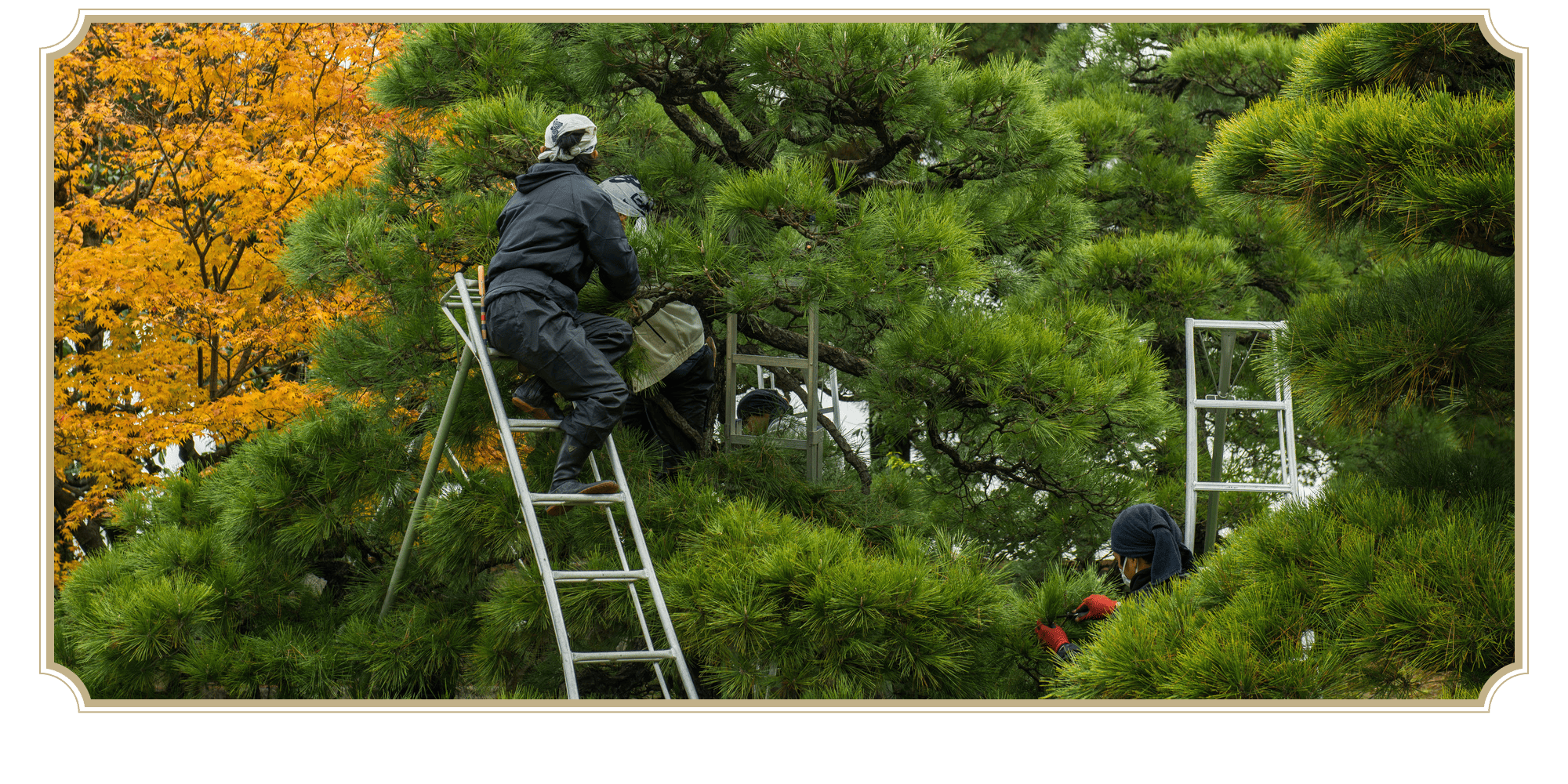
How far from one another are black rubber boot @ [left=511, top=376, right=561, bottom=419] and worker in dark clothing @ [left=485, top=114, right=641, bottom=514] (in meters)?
0.11

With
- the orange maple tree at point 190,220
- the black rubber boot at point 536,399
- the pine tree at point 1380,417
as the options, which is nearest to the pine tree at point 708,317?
the black rubber boot at point 536,399

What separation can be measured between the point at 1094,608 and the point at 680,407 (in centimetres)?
186

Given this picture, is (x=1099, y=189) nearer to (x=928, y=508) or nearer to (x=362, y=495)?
(x=928, y=508)

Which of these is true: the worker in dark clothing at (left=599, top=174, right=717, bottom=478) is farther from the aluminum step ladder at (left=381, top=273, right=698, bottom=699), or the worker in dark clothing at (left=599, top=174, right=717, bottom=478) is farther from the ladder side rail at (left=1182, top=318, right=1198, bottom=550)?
the ladder side rail at (left=1182, top=318, right=1198, bottom=550)

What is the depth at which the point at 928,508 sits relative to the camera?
208 inches

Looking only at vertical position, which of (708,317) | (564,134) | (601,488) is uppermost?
(564,134)

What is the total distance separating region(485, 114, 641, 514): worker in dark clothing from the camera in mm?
3336

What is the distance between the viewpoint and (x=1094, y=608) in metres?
3.73

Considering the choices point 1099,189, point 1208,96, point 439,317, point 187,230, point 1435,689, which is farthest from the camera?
point 1208,96

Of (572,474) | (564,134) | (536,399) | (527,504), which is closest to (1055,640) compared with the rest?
(572,474)

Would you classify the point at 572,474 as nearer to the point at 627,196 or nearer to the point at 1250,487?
the point at 627,196

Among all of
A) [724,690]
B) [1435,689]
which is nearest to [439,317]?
[724,690]

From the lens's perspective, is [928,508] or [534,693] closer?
[534,693]
